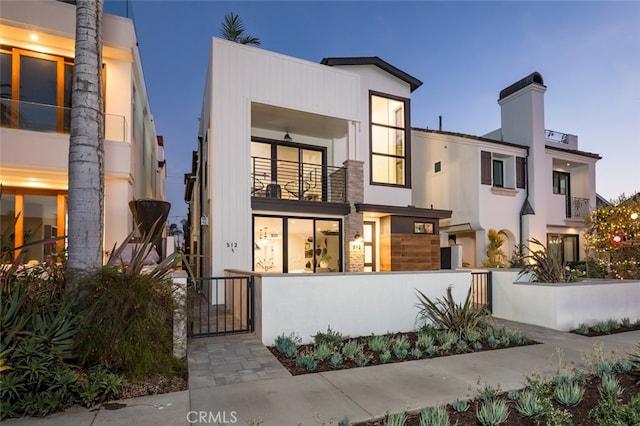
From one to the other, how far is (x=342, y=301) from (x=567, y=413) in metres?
4.07

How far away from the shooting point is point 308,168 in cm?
1332

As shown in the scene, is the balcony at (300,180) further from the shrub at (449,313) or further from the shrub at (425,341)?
the shrub at (425,341)

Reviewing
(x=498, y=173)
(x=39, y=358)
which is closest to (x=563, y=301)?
(x=39, y=358)

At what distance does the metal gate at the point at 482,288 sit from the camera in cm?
957

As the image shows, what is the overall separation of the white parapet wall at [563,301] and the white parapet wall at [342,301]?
187 cm

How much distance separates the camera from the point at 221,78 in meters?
10.6

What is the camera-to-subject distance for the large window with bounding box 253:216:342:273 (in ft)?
37.9

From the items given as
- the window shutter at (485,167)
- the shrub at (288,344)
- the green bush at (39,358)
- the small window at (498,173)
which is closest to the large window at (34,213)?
the green bush at (39,358)

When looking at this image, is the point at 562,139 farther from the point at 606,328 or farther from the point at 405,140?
the point at 606,328

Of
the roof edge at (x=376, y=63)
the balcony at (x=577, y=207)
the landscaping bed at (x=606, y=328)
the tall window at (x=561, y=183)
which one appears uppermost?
the roof edge at (x=376, y=63)

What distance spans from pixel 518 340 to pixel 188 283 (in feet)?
20.0

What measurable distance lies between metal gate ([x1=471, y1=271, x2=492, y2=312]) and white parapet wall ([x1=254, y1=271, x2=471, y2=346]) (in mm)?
1533

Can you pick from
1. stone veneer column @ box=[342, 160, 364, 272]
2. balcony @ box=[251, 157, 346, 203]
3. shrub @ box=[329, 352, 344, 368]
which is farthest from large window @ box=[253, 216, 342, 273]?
shrub @ box=[329, 352, 344, 368]

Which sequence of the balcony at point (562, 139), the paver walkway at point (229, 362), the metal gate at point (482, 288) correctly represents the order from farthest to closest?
1. the balcony at point (562, 139)
2. the metal gate at point (482, 288)
3. the paver walkway at point (229, 362)
